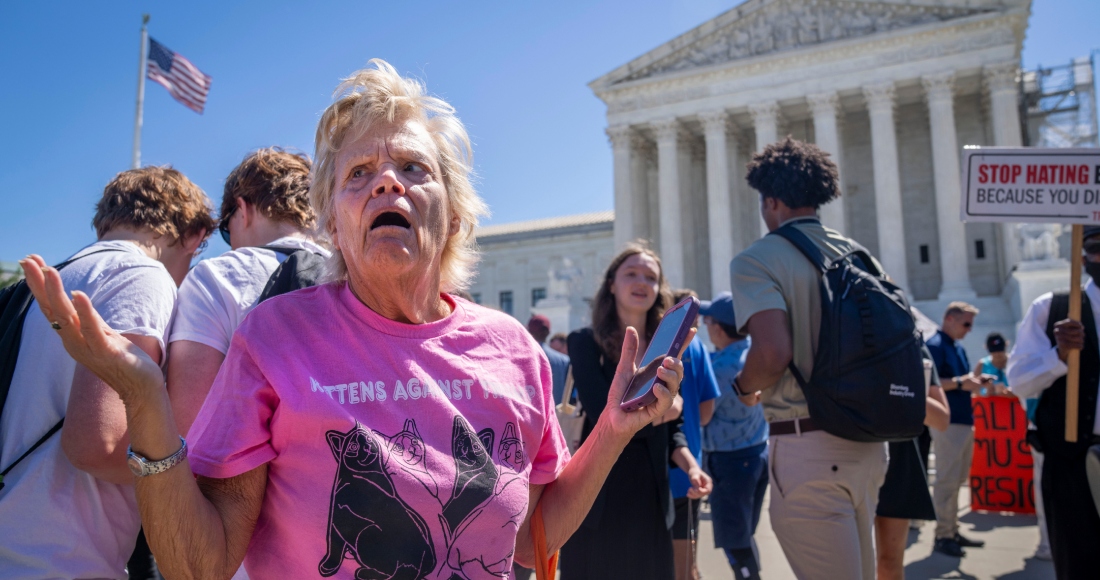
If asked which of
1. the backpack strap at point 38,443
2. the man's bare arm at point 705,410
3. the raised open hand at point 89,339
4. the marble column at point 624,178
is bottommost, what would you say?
the man's bare arm at point 705,410

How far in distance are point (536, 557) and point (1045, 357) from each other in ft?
12.7

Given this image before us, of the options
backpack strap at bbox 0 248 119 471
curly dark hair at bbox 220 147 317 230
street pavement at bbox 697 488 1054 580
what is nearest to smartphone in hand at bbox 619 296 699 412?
curly dark hair at bbox 220 147 317 230

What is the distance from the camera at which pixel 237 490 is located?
1.63 metres

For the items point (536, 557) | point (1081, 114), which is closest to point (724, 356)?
point (536, 557)

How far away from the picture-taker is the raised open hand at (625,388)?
1.87 metres

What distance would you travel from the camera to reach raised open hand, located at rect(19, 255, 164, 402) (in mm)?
1358

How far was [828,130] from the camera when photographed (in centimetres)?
3123

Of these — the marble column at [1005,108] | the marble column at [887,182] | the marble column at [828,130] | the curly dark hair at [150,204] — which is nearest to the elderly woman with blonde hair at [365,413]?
the curly dark hair at [150,204]

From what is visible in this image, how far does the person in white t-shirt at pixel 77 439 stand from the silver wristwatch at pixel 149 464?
2.96 feet

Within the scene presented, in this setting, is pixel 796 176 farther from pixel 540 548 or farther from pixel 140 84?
pixel 140 84

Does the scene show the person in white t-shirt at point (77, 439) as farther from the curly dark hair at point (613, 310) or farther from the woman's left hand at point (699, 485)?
the woman's left hand at point (699, 485)

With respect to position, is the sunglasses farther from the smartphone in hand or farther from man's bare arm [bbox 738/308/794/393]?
man's bare arm [bbox 738/308/794/393]

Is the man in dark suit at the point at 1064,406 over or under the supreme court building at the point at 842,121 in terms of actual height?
under

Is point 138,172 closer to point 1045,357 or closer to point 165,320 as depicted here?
point 165,320
